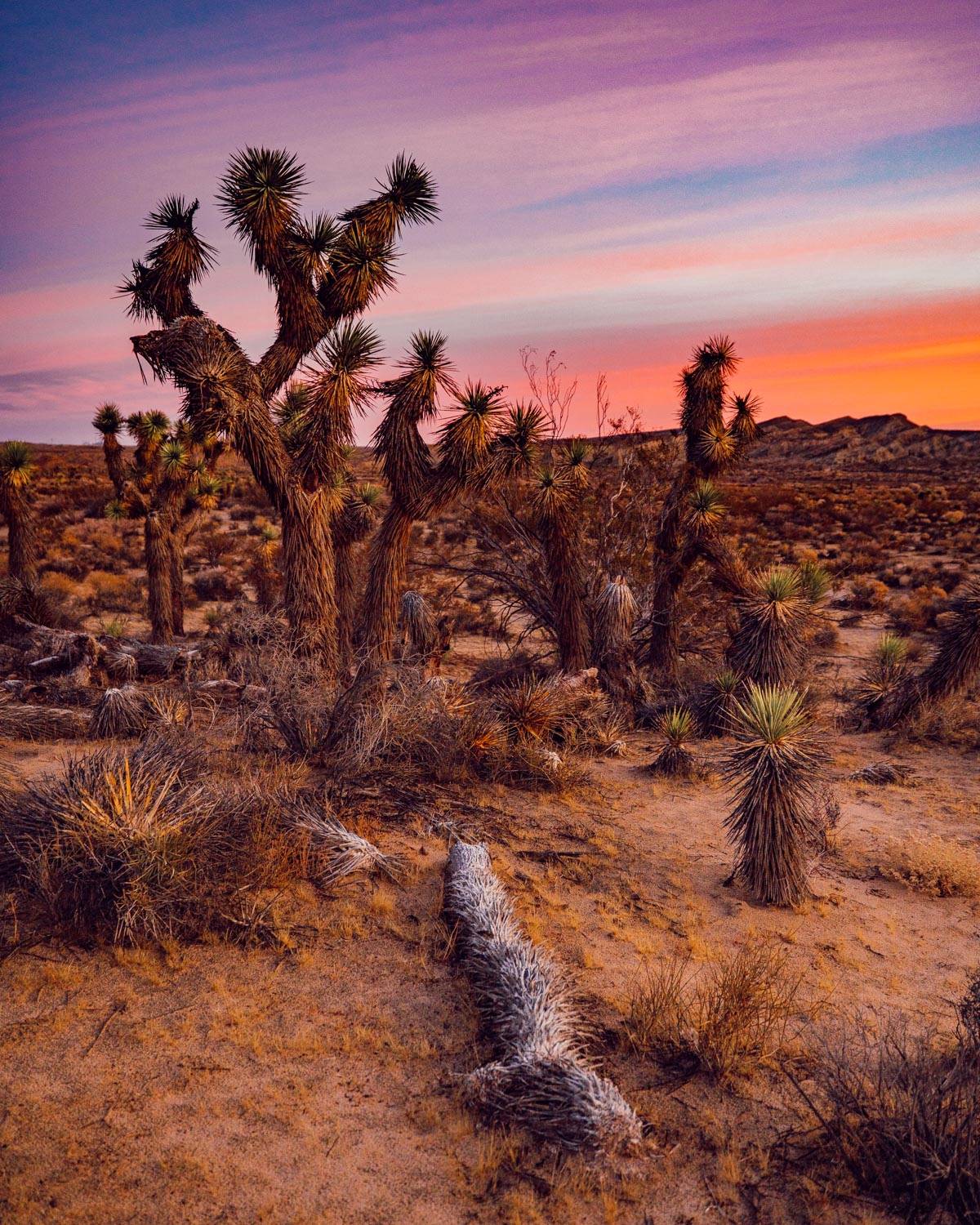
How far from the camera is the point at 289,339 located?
422 inches

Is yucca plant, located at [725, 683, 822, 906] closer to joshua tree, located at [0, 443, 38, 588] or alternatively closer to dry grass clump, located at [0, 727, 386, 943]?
dry grass clump, located at [0, 727, 386, 943]

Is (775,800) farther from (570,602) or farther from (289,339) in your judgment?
(289,339)

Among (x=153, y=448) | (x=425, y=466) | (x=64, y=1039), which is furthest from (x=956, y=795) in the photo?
(x=153, y=448)

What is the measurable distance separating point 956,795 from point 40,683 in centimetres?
1089

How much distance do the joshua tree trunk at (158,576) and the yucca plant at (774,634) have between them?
1063cm

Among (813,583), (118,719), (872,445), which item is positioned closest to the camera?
(118,719)

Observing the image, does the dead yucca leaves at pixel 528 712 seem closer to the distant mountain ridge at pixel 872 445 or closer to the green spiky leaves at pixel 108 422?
the green spiky leaves at pixel 108 422

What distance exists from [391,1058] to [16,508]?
16.1 m

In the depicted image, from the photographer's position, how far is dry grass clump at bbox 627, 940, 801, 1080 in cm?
375

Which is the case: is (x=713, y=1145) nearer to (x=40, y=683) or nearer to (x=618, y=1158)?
(x=618, y=1158)

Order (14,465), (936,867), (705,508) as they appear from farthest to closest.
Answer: (14,465)
(705,508)
(936,867)

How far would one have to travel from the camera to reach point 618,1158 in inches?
126

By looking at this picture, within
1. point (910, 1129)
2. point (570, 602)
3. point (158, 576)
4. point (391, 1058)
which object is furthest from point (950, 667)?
point (158, 576)

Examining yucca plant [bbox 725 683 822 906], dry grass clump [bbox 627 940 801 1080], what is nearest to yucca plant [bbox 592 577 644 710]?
yucca plant [bbox 725 683 822 906]
